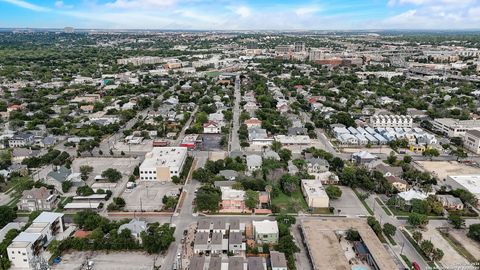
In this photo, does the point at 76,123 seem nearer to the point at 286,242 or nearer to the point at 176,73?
the point at 286,242

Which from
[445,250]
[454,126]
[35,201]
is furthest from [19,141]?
[454,126]

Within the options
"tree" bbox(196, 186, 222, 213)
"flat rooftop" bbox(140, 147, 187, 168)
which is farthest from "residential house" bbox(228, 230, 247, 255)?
"flat rooftop" bbox(140, 147, 187, 168)

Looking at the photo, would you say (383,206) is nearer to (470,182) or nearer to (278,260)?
(470,182)

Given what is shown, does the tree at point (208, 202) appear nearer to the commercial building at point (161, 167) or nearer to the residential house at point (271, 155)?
the commercial building at point (161, 167)

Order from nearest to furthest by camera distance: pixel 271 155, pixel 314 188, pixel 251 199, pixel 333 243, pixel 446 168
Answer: pixel 333 243
pixel 251 199
pixel 314 188
pixel 446 168
pixel 271 155

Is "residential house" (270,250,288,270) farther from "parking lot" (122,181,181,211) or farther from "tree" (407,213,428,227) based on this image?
"parking lot" (122,181,181,211)

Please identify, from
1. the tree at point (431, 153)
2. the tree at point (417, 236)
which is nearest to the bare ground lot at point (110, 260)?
the tree at point (417, 236)
